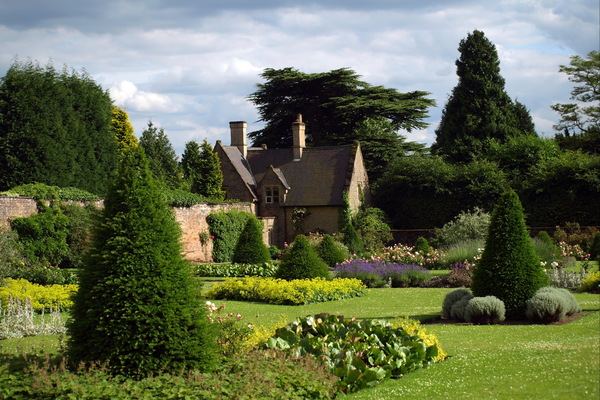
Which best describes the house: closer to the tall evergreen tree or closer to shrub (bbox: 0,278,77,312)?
the tall evergreen tree

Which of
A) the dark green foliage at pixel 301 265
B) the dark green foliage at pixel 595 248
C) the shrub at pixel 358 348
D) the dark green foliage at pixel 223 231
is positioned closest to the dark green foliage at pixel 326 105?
the dark green foliage at pixel 223 231

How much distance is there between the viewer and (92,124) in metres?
32.7

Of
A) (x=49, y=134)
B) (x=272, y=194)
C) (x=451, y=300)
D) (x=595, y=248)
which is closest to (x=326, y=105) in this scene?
(x=272, y=194)

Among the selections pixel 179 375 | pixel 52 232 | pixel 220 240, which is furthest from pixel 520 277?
pixel 220 240

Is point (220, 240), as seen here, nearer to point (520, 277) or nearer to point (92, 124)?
point (92, 124)

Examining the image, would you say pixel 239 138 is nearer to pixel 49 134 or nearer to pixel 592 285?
pixel 49 134

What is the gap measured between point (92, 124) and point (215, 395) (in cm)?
2791

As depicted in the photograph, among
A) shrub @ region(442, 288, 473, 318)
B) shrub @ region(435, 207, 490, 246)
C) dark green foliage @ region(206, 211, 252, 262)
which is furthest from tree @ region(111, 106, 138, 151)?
shrub @ region(442, 288, 473, 318)

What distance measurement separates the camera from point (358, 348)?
897 cm

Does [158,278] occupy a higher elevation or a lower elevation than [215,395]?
higher

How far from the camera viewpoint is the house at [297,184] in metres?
38.6

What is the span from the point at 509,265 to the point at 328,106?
3562cm

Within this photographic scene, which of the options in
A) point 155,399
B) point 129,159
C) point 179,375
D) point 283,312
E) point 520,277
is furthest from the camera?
point 283,312

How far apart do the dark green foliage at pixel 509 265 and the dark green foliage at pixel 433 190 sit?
23.0 m
